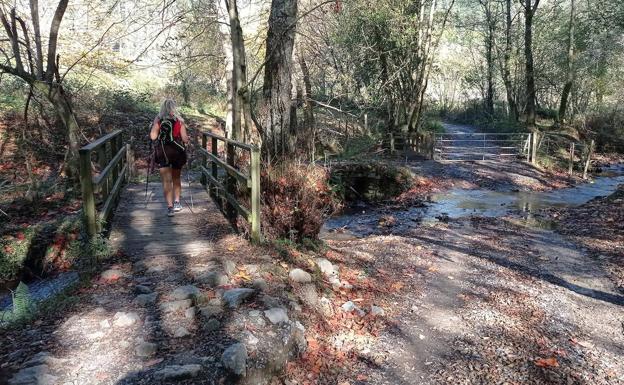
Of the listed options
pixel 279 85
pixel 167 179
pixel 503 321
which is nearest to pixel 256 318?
pixel 503 321

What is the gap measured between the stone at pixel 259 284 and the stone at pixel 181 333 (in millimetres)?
1018

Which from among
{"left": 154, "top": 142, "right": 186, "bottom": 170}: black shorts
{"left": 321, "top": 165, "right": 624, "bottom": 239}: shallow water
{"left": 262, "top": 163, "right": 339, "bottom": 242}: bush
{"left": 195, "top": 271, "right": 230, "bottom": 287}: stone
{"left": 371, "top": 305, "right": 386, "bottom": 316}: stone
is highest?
{"left": 154, "top": 142, "right": 186, "bottom": 170}: black shorts

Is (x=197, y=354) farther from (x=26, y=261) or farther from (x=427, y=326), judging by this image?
(x=26, y=261)

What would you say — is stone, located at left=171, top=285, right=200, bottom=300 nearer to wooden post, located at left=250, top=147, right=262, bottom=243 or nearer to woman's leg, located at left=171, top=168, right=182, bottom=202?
wooden post, located at left=250, top=147, right=262, bottom=243

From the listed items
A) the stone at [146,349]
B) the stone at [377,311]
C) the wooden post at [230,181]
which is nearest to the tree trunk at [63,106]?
the wooden post at [230,181]

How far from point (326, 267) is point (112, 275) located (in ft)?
8.71

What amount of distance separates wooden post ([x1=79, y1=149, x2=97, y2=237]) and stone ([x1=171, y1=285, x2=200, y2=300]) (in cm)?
141

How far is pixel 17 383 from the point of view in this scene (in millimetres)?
3164

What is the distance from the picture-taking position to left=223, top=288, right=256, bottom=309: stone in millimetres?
4438

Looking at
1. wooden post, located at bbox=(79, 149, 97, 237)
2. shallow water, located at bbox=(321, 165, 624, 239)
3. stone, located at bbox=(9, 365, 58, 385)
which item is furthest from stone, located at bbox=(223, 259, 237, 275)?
shallow water, located at bbox=(321, 165, 624, 239)

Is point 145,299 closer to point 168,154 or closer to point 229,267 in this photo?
point 229,267

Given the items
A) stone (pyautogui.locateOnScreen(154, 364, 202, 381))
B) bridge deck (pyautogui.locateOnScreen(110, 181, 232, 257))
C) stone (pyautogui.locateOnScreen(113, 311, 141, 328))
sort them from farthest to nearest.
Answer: bridge deck (pyautogui.locateOnScreen(110, 181, 232, 257)), stone (pyautogui.locateOnScreen(113, 311, 141, 328)), stone (pyautogui.locateOnScreen(154, 364, 202, 381))

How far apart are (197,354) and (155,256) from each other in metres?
2.15

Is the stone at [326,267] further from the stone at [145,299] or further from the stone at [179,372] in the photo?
the stone at [179,372]
